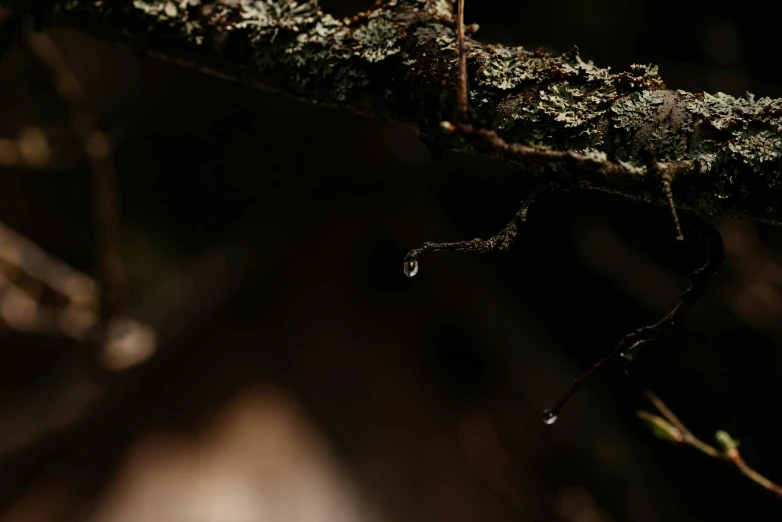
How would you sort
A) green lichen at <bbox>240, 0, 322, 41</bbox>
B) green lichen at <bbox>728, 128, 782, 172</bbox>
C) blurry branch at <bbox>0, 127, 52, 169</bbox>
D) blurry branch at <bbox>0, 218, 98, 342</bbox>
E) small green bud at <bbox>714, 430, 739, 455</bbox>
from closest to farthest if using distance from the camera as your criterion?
green lichen at <bbox>728, 128, 782, 172</bbox>, green lichen at <bbox>240, 0, 322, 41</bbox>, small green bud at <bbox>714, 430, 739, 455</bbox>, blurry branch at <bbox>0, 127, 52, 169</bbox>, blurry branch at <bbox>0, 218, 98, 342</bbox>

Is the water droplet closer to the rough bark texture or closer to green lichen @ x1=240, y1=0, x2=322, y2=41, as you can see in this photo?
the rough bark texture

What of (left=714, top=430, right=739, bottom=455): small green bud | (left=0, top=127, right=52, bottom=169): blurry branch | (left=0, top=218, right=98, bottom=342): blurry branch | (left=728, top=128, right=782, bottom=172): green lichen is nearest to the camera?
(left=728, top=128, right=782, bottom=172): green lichen

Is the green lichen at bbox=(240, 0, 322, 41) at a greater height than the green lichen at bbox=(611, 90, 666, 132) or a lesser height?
greater

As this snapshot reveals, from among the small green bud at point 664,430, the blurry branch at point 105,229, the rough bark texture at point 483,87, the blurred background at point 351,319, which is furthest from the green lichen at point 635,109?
the blurry branch at point 105,229

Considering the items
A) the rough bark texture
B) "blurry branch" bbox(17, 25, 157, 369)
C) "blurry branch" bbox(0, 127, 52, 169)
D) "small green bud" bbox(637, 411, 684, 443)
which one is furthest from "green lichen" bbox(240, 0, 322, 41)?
"blurry branch" bbox(0, 127, 52, 169)

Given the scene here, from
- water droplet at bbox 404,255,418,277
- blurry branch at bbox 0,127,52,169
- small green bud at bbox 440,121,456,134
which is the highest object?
small green bud at bbox 440,121,456,134

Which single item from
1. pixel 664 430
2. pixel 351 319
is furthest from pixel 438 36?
pixel 351 319
